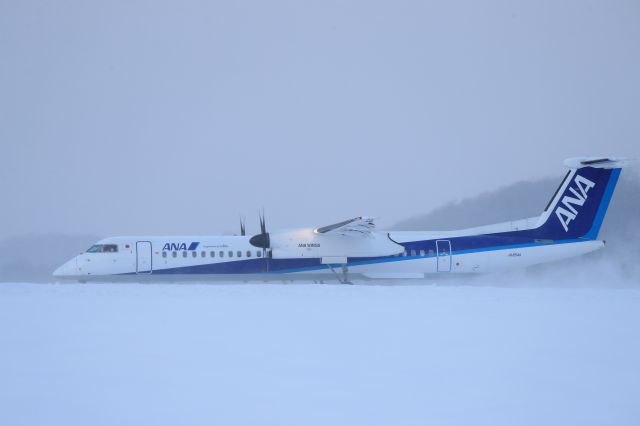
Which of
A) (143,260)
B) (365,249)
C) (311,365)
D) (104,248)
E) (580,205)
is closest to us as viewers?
(311,365)

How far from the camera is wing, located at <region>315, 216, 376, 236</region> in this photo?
863 inches

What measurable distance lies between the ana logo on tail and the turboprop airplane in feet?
0.12

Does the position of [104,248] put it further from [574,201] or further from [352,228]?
[574,201]

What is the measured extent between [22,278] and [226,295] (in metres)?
33.7

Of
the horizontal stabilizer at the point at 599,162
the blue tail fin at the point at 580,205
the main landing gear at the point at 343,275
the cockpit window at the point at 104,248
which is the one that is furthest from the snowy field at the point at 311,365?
the horizontal stabilizer at the point at 599,162

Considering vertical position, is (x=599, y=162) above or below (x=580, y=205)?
above

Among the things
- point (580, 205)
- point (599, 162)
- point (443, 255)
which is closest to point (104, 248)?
point (443, 255)

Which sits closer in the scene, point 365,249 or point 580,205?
point 365,249

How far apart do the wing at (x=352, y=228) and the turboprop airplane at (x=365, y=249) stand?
4cm

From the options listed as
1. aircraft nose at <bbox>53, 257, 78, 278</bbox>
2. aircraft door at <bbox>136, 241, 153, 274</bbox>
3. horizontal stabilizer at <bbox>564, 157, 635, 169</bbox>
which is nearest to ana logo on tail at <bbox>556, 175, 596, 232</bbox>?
horizontal stabilizer at <bbox>564, 157, 635, 169</bbox>

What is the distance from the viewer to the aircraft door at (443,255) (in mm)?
23141

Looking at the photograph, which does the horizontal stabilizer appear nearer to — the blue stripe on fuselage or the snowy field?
the blue stripe on fuselage

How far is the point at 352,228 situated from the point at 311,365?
48.6 ft

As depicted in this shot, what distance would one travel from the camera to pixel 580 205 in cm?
2342
